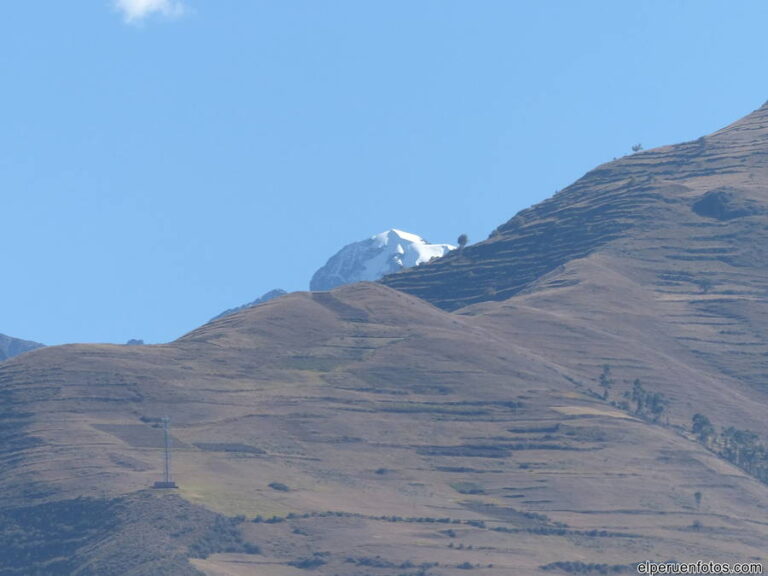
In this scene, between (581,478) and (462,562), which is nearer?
(462,562)

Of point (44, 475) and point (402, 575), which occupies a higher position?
point (44, 475)

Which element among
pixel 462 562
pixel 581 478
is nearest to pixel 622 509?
pixel 581 478

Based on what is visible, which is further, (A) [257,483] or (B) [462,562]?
(A) [257,483]

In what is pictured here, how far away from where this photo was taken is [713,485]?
7844 inches

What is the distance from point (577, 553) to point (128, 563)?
4442 cm

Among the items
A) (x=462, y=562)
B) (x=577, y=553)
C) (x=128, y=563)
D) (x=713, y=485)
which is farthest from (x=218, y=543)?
(x=713, y=485)

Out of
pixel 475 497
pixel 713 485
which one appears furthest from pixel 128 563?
pixel 713 485

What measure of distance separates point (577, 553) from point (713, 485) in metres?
28.3

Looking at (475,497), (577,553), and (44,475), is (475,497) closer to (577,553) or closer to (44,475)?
(577,553)

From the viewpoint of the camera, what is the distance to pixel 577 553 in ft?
582

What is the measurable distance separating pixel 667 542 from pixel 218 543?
45.4 m

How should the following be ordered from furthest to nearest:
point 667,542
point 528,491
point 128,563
A: point 528,491 < point 667,542 < point 128,563

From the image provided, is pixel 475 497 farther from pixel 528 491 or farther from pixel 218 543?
pixel 218 543

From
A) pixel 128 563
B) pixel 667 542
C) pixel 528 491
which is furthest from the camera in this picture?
pixel 528 491
